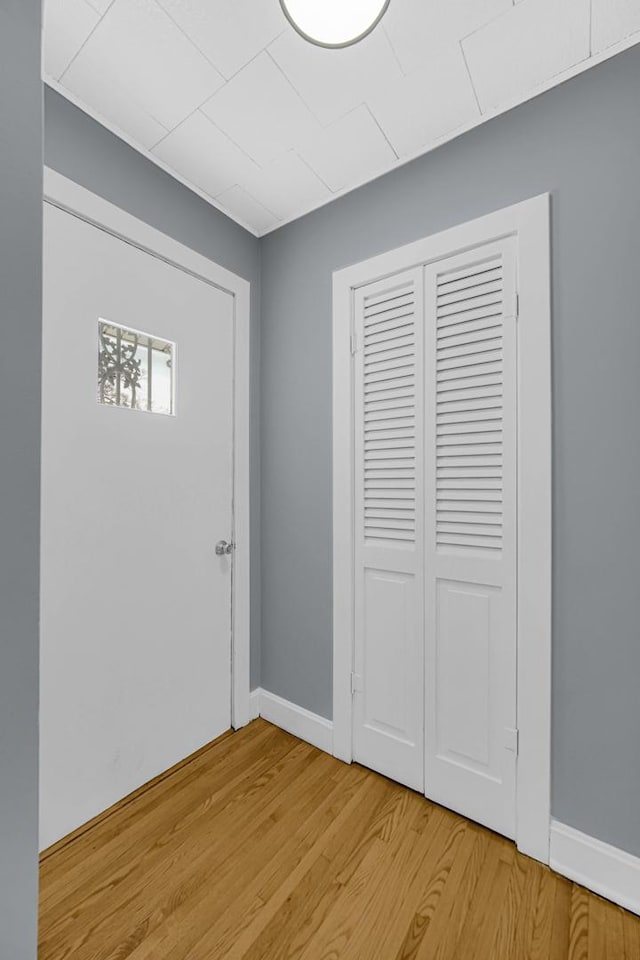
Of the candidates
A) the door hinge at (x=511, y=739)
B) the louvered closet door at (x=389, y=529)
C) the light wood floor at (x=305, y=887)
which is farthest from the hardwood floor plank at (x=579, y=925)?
the louvered closet door at (x=389, y=529)

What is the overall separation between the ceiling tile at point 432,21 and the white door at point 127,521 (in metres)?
1.05

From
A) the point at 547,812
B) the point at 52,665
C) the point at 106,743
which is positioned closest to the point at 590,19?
the point at 547,812

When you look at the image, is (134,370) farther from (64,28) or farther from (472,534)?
(472,534)

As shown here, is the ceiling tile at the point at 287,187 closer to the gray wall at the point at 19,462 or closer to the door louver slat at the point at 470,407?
the door louver slat at the point at 470,407

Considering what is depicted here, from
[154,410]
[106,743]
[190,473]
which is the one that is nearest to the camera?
[106,743]

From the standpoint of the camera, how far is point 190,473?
5.97 feet

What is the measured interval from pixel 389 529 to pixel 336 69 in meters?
1.49

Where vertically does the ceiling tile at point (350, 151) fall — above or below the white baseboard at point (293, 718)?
above

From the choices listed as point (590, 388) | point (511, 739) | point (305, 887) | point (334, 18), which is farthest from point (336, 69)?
point (305, 887)

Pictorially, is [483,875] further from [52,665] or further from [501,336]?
[501,336]

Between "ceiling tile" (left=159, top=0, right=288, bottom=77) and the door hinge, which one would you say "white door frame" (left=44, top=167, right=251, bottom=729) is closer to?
"ceiling tile" (left=159, top=0, right=288, bottom=77)

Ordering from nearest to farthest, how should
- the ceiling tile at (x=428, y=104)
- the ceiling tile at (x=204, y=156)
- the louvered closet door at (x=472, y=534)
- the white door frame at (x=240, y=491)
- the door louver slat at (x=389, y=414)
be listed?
the ceiling tile at (x=428, y=104) < the louvered closet door at (x=472, y=534) < the ceiling tile at (x=204, y=156) < the door louver slat at (x=389, y=414) < the white door frame at (x=240, y=491)

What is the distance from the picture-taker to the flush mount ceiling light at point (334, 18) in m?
1.05

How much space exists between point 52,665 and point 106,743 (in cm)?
37
